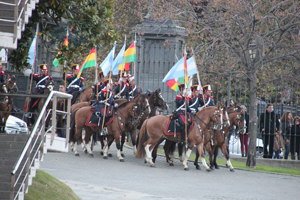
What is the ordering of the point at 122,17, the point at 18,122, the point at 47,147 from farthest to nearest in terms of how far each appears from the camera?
the point at 122,17 → the point at 18,122 → the point at 47,147

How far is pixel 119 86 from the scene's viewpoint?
23828 mm

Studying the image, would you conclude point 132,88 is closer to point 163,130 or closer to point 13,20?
point 163,130

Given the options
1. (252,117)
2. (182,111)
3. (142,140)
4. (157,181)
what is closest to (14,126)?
(142,140)

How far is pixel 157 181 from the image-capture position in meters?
17.5

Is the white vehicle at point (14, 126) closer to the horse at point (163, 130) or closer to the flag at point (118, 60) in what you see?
the horse at point (163, 130)

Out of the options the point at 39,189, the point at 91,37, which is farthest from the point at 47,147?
the point at 91,37

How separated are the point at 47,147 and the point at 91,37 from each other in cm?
320

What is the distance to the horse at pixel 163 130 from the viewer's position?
20.3 meters

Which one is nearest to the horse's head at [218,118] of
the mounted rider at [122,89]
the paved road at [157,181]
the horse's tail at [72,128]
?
the paved road at [157,181]

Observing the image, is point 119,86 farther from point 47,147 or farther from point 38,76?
point 47,147

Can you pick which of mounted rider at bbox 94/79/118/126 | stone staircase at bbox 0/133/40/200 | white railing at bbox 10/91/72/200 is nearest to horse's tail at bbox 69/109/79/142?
mounted rider at bbox 94/79/118/126

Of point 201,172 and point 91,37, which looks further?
point 201,172

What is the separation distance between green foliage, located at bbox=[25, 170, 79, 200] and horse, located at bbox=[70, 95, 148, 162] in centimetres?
822

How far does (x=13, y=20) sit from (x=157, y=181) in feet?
28.2
